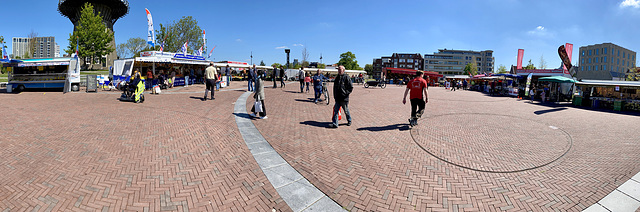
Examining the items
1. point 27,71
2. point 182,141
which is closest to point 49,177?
point 182,141

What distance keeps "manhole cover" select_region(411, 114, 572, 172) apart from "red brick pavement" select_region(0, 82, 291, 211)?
3358 millimetres

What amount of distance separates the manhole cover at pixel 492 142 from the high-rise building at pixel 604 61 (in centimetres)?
8471

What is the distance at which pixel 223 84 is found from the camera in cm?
1938

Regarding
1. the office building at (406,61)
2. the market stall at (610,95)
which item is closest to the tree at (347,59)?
the office building at (406,61)

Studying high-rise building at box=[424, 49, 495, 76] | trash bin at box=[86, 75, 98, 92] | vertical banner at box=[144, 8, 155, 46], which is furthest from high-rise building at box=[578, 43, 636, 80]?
trash bin at box=[86, 75, 98, 92]

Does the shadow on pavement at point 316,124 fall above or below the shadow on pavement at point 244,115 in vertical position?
below

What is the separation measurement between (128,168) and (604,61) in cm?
9959

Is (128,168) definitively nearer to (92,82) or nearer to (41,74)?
(92,82)

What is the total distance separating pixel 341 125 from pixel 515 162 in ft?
12.0

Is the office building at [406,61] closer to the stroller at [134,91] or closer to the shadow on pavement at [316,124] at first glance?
the stroller at [134,91]

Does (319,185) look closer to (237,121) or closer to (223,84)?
(237,121)

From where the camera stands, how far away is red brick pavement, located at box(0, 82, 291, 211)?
2.87 m

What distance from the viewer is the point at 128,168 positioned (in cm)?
373

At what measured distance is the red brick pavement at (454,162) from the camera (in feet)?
10.3
